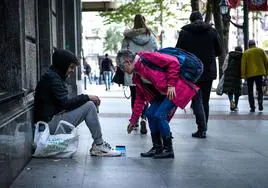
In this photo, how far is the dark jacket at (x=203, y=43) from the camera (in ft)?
29.7

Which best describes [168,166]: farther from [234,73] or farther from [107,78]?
[107,78]

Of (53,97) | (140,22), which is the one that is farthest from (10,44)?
(140,22)

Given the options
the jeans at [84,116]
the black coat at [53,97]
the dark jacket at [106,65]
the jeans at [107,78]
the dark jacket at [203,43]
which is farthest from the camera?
the dark jacket at [106,65]

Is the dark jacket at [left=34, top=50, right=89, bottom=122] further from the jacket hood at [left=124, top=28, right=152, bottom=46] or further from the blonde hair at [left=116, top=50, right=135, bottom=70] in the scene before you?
the jacket hood at [left=124, top=28, right=152, bottom=46]

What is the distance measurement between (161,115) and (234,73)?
775cm

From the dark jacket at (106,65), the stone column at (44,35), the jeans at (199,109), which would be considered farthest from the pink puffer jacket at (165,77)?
the dark jacket at (106,65)

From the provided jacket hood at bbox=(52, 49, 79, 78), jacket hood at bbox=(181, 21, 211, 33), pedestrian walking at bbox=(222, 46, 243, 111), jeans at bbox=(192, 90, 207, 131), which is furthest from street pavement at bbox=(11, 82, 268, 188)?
pedestrian walking at bbox=(222, 46, 243, 111)

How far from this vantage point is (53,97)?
22.5 feet

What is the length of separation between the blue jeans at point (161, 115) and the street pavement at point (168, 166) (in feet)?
1.21

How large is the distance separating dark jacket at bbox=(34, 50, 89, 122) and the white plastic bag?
0.17 metres

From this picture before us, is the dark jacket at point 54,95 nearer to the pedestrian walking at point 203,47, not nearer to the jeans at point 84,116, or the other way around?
the jeans at point 84,116

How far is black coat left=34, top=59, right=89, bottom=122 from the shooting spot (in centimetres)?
676

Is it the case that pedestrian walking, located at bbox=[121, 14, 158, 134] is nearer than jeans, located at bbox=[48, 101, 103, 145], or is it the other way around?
jeans, located at bbox=[48, 101, 103, 145]

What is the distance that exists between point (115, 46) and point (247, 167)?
64591 mm
